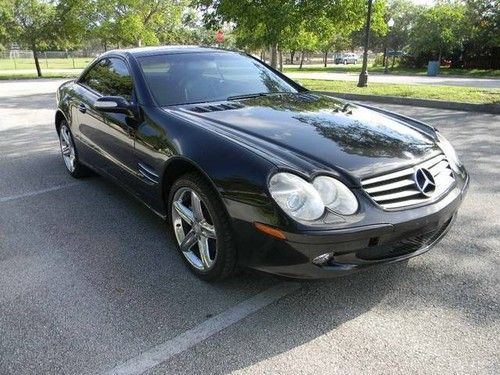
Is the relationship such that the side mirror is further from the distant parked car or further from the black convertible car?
the distant parked car

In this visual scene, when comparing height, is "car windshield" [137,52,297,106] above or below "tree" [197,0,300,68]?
below

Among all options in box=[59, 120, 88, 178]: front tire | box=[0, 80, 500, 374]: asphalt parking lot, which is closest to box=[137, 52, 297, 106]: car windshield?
box=[0, 80, 500, 374]: asphalt parking lot

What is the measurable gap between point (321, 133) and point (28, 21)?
2558cm

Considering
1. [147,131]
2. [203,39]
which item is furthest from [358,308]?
[203,39]

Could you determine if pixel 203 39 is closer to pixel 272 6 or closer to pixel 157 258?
pixel 272 6

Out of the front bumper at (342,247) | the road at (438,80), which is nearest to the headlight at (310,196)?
the front bumper at (342,247)

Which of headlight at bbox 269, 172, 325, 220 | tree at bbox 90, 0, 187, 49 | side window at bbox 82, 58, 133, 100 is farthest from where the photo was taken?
tree at bbox 90, 0, 187, 49

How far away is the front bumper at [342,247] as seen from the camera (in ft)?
7.37

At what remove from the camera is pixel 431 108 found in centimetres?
1010

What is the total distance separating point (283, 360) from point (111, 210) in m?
2.50

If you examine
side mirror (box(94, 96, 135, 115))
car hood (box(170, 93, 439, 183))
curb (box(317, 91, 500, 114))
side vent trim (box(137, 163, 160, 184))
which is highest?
side mirror (box(94, 96, 135, 115))

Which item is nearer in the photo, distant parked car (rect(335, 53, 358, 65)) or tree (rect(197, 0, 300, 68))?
tree (rect(197, 0, 300, 68))

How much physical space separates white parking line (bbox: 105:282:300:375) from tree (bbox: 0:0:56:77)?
83.2ft

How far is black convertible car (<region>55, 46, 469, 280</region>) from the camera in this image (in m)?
2.31
